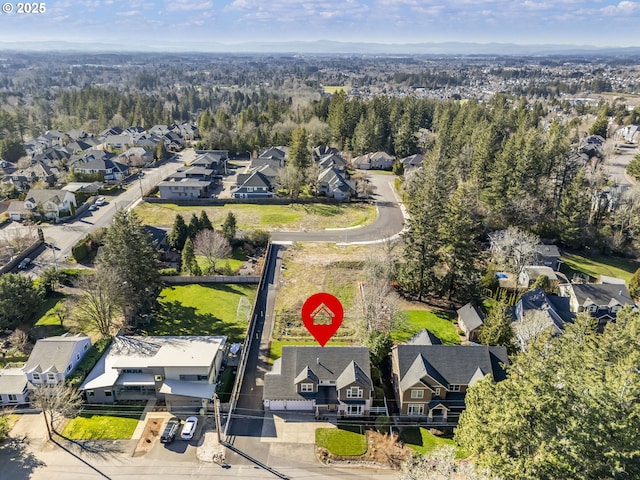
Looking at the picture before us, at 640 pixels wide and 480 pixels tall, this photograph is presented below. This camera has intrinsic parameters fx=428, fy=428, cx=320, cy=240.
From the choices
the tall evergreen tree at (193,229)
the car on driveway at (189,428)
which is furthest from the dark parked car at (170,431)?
the tall evergreen tree at (193,229)

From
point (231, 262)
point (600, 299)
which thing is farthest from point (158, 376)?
point (600, 299)

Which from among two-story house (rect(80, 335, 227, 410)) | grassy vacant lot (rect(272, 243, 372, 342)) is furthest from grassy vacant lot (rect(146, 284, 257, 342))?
two-story house (rect(80, 335, 227, 410))

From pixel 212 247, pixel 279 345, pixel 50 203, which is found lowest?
pixel 279 345

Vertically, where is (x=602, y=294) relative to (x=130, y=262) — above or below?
below

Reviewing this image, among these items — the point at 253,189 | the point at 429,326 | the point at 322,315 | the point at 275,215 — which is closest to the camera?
the point at 429,326

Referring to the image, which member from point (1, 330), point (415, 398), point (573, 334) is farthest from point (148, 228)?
point (573, 334)

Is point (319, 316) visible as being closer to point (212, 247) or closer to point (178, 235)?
point (212, 247)

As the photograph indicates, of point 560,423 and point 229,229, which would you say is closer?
point 560,423
